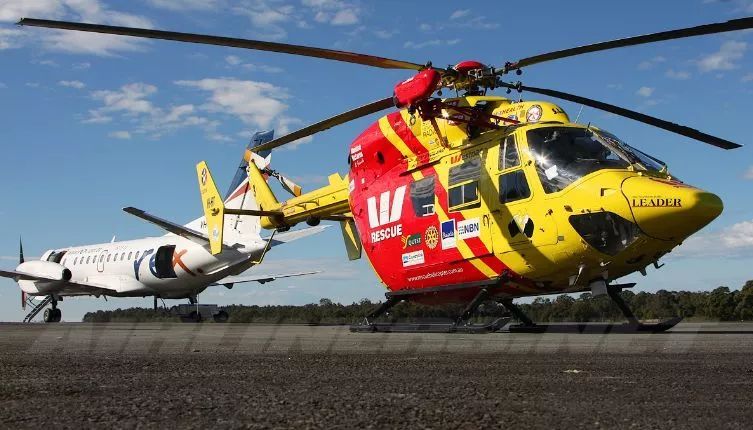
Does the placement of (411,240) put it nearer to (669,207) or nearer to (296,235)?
(669,207)

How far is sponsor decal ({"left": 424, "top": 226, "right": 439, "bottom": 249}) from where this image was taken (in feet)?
46.6

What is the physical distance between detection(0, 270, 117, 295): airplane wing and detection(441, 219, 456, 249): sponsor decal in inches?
1144

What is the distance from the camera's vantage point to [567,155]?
12.5 meters

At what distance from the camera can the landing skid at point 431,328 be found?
12.4 m

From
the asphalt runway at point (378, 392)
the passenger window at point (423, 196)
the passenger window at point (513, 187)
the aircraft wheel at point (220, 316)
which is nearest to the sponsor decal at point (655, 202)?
the passenger window at point (513, 187)

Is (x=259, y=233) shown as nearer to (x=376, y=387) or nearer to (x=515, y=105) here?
(x=515, y=105)

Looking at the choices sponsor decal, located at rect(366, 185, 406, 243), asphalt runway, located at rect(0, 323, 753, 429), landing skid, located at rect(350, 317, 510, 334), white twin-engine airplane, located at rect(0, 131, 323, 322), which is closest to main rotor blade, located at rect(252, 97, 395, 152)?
sponsor decal, located at rect(366, 185, 406, 243)

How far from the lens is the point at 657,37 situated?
34.2 ft

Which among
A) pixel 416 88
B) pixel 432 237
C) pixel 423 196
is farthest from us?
pixel 423 196

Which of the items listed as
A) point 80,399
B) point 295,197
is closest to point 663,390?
point 80,399

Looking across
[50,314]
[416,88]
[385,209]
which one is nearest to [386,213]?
[385,209]

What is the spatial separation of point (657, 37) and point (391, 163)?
657 centimetres

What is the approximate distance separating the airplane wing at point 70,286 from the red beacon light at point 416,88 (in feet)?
99.8

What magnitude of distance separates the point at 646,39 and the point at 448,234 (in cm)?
524
